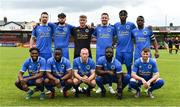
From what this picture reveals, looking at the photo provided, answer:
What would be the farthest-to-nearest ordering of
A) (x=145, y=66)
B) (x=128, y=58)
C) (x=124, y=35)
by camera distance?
(x=128, y=58) → (x=124, y=35) → (x=145, y=66)

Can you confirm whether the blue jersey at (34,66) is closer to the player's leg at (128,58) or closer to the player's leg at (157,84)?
the player's leg at (128,58)

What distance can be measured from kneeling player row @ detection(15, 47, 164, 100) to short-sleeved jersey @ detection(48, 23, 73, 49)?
974 mm

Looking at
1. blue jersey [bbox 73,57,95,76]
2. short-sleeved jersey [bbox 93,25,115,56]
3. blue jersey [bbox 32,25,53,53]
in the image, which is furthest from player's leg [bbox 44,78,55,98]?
short-sleeved jersey [bbox 93,25,115,56]

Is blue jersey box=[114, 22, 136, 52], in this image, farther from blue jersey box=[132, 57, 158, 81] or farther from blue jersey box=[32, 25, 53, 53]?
blue jersey box=[32, 25, 53, 53]

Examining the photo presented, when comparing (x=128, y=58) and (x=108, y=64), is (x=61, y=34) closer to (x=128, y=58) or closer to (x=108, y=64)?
(x=108, y=64)

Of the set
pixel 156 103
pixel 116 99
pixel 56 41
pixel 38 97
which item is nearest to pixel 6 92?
pixel 38 97

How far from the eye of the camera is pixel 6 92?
9.85 m

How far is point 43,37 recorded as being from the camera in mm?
9906

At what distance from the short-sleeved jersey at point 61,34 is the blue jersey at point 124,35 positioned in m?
1.16

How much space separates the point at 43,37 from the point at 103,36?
4.73ft

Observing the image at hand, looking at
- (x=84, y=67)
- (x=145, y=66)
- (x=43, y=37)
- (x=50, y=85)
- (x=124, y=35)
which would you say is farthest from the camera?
(x=124, y=35)

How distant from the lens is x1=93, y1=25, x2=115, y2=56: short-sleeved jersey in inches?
392

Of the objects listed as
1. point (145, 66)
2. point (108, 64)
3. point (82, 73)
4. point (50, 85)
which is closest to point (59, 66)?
point (50, 85)

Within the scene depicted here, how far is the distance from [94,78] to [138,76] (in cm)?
96
